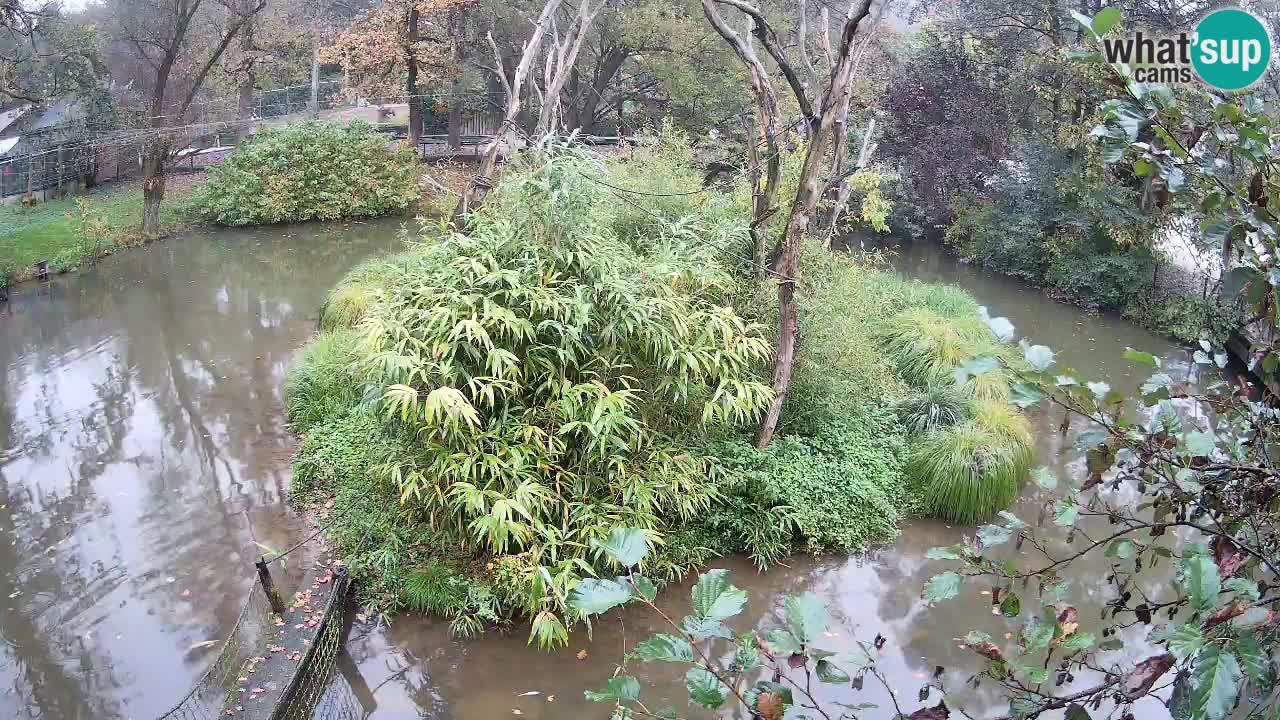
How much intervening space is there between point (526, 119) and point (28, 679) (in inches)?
554

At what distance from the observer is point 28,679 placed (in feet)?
14.1

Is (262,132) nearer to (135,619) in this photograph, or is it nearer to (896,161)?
(896,161)

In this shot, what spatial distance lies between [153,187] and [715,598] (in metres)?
12.7

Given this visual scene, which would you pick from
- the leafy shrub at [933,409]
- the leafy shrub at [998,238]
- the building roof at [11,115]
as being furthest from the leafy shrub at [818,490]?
the building roof at [11,115]

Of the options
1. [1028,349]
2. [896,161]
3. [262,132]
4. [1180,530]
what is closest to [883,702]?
[1180,530]

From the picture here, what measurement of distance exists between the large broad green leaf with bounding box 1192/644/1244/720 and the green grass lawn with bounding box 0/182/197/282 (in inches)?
445

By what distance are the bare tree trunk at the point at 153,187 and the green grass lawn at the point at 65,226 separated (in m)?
0.14

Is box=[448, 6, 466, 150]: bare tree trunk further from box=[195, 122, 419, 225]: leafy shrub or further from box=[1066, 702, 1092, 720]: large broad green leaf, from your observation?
box=[1066, 702, 1092, 720]: large broad green leaf

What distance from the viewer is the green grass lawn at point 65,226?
10312mm

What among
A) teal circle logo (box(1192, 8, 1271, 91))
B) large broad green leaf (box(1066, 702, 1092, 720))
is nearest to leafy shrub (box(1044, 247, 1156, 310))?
teal circle logo (box(1192, 8, 1271, 91))

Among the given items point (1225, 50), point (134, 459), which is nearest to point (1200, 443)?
point (1225, 50)

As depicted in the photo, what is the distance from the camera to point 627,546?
1.11 meters

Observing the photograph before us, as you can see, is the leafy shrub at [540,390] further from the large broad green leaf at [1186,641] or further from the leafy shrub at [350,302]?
the large broad green leaf at [1186,641]

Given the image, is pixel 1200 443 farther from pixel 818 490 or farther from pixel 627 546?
pixel 818 490
